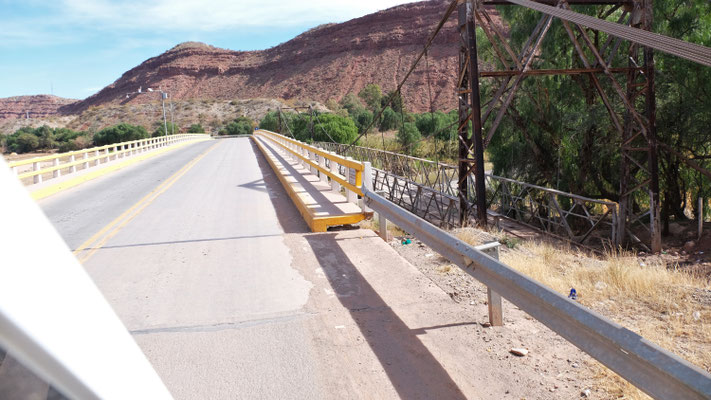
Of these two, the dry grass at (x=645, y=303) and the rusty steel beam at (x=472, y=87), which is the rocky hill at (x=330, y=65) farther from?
the dry grass at (x=645, y=303)

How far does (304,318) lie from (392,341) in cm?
92

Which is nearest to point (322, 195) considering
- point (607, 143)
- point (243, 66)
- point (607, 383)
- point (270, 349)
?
point (270, 349)

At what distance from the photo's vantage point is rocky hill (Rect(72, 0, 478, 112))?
4532 inches

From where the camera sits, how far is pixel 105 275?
21.9ft

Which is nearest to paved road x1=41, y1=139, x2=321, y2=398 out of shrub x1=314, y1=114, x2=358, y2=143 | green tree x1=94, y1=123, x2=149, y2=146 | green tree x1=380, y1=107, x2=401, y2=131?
shrub x1=314, y1=114, x2=358, y2=143

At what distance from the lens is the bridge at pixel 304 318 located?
261 cm

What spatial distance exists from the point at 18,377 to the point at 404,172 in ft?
93.3

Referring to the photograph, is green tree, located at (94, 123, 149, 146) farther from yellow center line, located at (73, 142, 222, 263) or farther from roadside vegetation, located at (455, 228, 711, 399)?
roadside vegetation, located at (455, 228, 711, 399)

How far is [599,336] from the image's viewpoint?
323 centimetres

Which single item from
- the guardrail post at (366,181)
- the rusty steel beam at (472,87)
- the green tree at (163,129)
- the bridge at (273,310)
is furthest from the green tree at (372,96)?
the guardrail post at (366,181)

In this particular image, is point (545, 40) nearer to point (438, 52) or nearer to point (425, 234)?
point (425, 234)

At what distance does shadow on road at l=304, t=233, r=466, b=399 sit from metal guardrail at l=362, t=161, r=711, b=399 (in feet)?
2.53

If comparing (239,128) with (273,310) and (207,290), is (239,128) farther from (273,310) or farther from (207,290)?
(273,310)

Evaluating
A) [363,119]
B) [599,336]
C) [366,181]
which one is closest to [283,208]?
[366,181]
